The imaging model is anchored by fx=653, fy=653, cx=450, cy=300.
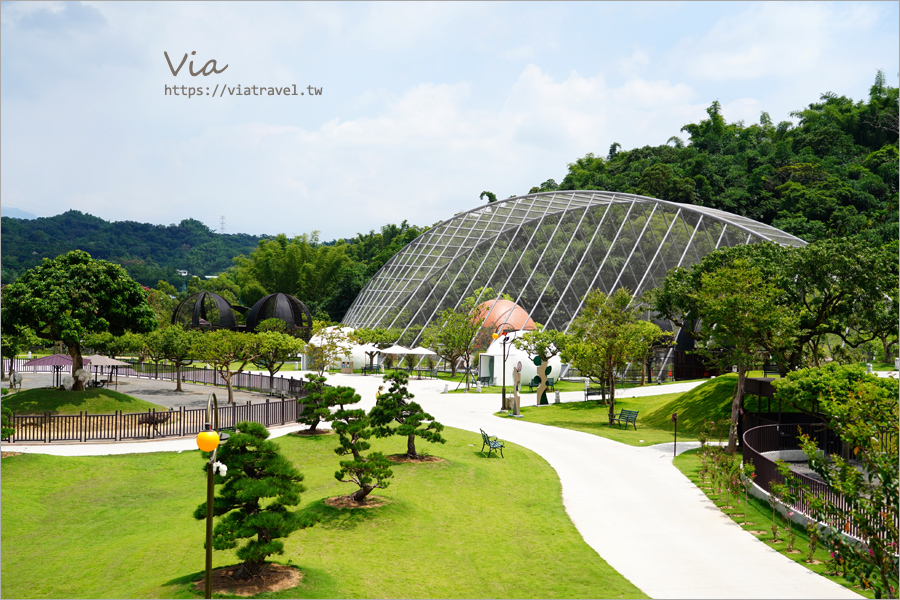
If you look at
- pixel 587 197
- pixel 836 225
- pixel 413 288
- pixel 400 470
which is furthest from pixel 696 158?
pixel 400 470

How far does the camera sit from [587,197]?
6275 cm

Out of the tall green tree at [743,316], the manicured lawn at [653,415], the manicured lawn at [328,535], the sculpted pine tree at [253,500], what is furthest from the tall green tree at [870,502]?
the manicured lawn at [653,415]

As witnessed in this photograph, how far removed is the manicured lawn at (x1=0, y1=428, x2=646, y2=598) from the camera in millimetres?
11148

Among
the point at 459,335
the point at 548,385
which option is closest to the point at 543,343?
the point at 548,385

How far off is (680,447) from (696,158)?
73.3 meters

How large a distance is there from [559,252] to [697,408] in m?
29.5

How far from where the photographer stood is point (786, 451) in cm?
2059

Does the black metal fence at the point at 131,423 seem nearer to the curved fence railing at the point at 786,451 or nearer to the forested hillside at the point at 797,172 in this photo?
the curved fence railing at the point at 786,451

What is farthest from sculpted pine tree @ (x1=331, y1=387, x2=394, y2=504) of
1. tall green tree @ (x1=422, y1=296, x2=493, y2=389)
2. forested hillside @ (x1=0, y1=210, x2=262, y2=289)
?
forested hillside @ (x1=0, y1=210, x2=262, y2=289)

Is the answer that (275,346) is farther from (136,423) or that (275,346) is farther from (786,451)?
(786,451)

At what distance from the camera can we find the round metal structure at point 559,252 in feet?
174

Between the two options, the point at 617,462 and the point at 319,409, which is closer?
the point at 319,409

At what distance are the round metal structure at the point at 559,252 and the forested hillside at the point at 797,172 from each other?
887 inches

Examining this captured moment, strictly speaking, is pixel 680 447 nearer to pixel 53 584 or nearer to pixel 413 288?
pixel 53 584
